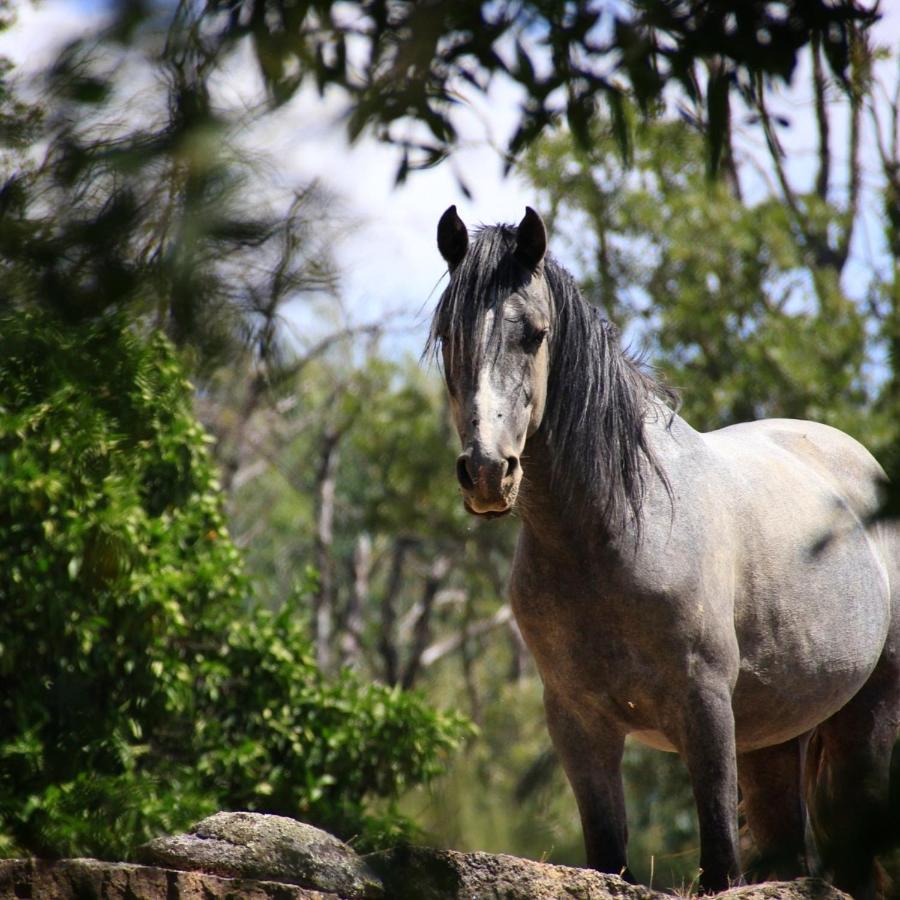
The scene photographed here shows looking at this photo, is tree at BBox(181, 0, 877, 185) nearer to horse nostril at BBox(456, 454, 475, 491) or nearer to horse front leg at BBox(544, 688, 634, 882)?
horse nostril at BBox(456, 454, 475, 491)

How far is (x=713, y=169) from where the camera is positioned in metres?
1.97

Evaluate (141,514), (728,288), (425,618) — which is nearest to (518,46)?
(141,514)

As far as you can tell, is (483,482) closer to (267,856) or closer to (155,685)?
(267,856)

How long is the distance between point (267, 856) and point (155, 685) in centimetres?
330

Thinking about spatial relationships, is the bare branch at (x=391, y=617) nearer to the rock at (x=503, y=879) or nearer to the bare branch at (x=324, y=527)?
the bare branch at (x=324, y=527)

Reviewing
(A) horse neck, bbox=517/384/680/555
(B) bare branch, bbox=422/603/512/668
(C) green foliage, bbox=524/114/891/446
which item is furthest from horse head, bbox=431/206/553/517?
(B) bare branch, bbox=422/603/512/668

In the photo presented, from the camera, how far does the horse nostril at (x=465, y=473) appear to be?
10.5ft

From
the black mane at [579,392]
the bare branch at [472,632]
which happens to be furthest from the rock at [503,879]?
the bare branch at [472,632]

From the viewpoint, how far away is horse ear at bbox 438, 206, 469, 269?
12.0ft

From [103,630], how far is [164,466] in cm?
97

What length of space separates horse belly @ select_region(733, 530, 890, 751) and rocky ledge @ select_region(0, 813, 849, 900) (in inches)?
36.0

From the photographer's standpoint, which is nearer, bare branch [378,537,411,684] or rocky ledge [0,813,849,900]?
rocky ledge [0,813,849,900]

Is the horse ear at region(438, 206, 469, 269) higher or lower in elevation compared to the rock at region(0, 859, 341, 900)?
higher

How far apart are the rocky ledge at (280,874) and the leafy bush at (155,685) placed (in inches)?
36.8
